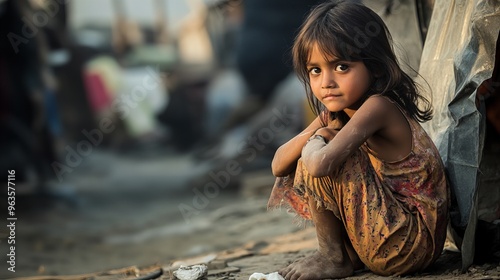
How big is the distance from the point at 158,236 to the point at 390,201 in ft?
14.6

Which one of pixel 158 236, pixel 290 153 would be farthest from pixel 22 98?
pixel 290 153

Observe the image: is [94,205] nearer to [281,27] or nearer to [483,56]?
[281,27]

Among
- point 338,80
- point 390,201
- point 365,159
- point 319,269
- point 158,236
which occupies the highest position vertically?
point 158,236

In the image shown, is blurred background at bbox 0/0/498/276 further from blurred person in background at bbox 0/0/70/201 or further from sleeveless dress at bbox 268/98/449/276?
sleeveless dress at bbox 268/98/449/276

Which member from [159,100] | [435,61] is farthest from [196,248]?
[159,100]

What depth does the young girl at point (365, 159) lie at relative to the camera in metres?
2.71

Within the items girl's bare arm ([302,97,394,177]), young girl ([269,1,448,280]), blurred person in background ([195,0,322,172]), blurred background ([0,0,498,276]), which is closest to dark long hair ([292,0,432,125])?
young girl ([269,1,448,280])

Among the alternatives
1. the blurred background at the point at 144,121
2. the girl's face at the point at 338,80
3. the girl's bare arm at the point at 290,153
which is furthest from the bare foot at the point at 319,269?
the blurred background at the point at 144,121

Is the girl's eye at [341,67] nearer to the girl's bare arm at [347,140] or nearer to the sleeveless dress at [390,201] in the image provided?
the girl's bare arm at [347,140]

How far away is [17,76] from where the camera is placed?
9375 millimetres

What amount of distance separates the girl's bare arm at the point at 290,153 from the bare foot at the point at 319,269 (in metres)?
0.37

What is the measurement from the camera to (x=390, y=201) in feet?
9.04

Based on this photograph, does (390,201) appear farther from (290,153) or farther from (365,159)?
(290,153)

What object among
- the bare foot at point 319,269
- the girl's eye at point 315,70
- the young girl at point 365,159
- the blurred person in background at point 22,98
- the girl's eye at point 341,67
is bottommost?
the bare foot at point 319,269
